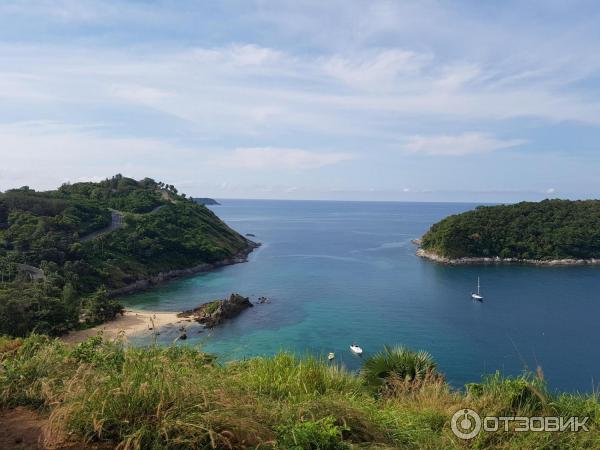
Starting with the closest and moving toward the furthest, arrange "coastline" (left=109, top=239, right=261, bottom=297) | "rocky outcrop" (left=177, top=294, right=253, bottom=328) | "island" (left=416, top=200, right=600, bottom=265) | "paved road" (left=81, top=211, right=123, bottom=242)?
"rocky outcrop" (left=177, top=294, right=253, bottom=328) < "coastline" (left=109, top=239, right=261, bottom=297) < "paved road" (left=81, top=211, right=123, bottom=242) < "island" (left=416, top=200, right=600, bottom=265)

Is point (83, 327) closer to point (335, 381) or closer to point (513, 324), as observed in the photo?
point (335, 381)

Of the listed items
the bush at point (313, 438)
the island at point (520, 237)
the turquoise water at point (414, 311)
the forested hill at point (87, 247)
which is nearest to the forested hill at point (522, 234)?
the island at point (520, 237)

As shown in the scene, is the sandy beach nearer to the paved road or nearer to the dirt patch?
the paved road

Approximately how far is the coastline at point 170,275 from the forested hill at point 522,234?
37018 millimetres

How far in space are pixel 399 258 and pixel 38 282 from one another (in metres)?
59.1

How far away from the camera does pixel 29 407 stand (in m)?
5.16

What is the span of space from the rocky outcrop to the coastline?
40.0 feet

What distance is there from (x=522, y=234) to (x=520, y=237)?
103 cm

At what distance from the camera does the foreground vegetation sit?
3.95m

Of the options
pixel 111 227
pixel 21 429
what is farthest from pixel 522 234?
pixel 21 429

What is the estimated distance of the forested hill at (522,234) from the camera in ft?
252

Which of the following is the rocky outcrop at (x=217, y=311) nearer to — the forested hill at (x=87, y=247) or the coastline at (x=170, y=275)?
the forested hill at (x=87, y=247)

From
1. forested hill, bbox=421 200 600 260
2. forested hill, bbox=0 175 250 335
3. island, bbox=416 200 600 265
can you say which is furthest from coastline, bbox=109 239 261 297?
forested hill, bbox=421 200 600 260

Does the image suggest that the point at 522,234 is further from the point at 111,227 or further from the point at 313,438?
the point at 313,438
